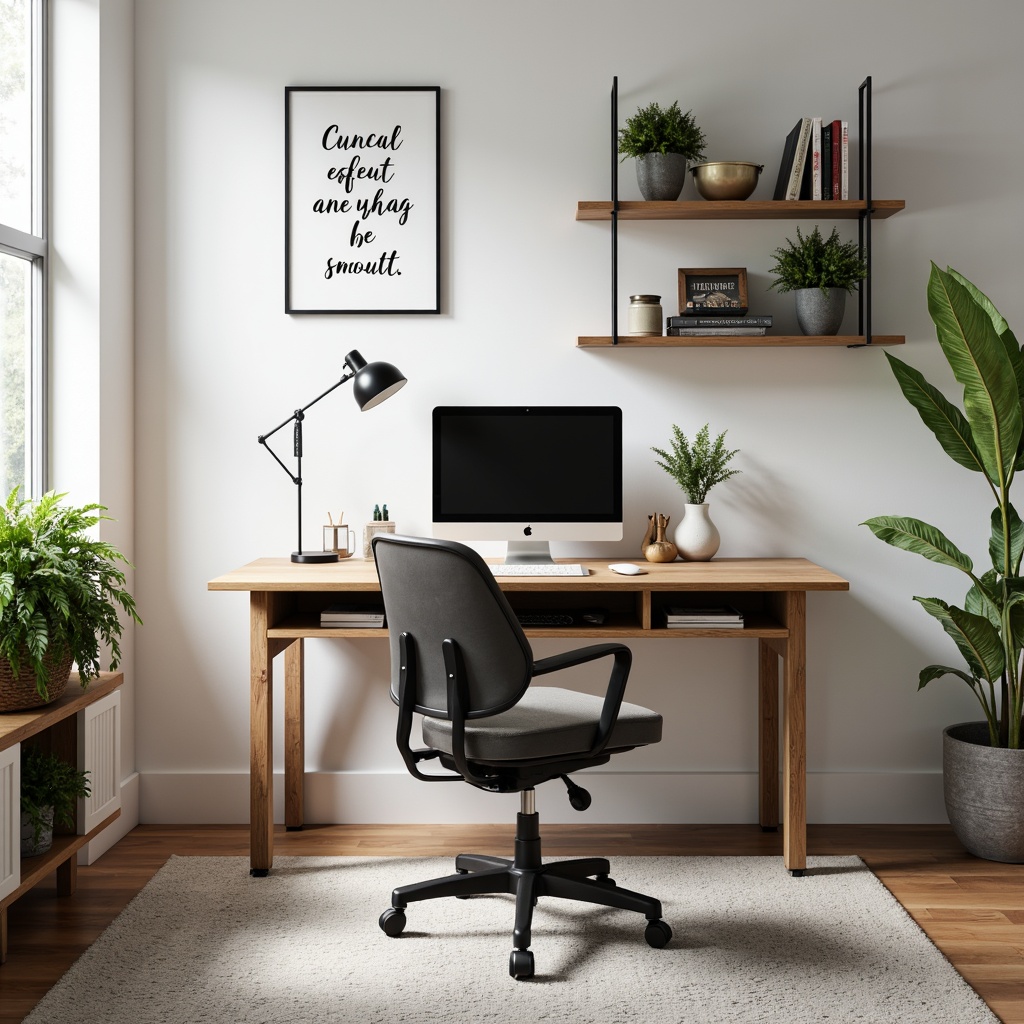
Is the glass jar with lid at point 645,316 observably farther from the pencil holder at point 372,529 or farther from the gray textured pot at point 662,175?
the pencil holder at point 372,529

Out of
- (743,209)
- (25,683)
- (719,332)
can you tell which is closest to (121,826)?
(25,683)

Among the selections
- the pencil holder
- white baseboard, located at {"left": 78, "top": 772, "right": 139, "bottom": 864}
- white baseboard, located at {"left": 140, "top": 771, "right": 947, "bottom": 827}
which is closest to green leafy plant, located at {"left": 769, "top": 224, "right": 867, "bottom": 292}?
the pencil holder

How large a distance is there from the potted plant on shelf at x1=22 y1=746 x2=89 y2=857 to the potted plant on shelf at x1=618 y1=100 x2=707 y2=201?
7.54 ft

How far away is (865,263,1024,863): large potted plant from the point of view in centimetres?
277

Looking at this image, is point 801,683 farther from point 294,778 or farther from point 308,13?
point 308,13

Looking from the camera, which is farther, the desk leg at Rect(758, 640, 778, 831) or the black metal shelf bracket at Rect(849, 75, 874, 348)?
the desk leg at Rect(758, 640, 778, 831)

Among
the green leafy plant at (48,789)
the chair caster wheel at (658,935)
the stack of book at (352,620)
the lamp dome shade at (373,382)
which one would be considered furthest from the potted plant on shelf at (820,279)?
the green leafy plant at (48,789)

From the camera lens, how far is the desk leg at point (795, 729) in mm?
2762

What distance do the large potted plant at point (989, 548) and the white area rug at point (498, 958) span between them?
430 mm

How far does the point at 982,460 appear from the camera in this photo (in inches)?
116

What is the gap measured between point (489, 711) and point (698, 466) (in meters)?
1.29

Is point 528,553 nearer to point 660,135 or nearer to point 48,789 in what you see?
point 660,135

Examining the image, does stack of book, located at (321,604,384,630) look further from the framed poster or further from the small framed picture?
the small framed picture

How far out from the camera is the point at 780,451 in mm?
3283
